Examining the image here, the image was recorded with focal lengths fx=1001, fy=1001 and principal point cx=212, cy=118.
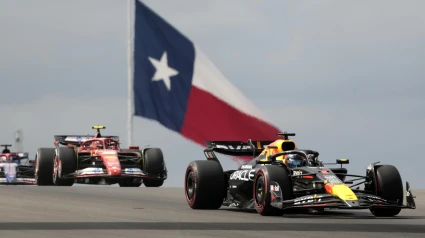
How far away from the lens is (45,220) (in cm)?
1870

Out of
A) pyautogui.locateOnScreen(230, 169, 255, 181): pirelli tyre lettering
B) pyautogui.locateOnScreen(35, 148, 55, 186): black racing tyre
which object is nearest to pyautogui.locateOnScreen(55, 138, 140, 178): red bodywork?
pyautogui.locateOnScreen(35, 148, 55, 186): black racing tyre

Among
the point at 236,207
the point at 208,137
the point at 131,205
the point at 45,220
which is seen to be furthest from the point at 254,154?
the point at 208,137

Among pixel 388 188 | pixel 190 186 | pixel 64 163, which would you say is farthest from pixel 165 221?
pixel 64 163

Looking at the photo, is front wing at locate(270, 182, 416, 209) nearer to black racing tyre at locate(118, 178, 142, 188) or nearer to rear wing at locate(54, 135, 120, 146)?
black racing tyre at locate(118, 178, 142, 188)

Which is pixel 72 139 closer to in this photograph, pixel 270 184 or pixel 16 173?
pixel 16 173

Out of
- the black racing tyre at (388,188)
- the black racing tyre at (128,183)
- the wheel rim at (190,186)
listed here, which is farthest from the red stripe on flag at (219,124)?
the black racing tyre at (388,188)

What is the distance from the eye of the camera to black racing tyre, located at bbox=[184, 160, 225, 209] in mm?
22016

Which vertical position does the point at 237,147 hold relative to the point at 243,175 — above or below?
above

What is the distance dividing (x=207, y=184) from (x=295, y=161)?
6.76 feet

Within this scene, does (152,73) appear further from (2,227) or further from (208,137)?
(2,227)

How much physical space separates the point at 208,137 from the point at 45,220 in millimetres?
18792

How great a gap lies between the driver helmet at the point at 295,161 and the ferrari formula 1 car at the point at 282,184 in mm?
26

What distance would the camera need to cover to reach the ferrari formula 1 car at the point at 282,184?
63.6 ft

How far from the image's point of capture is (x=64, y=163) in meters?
36.8
